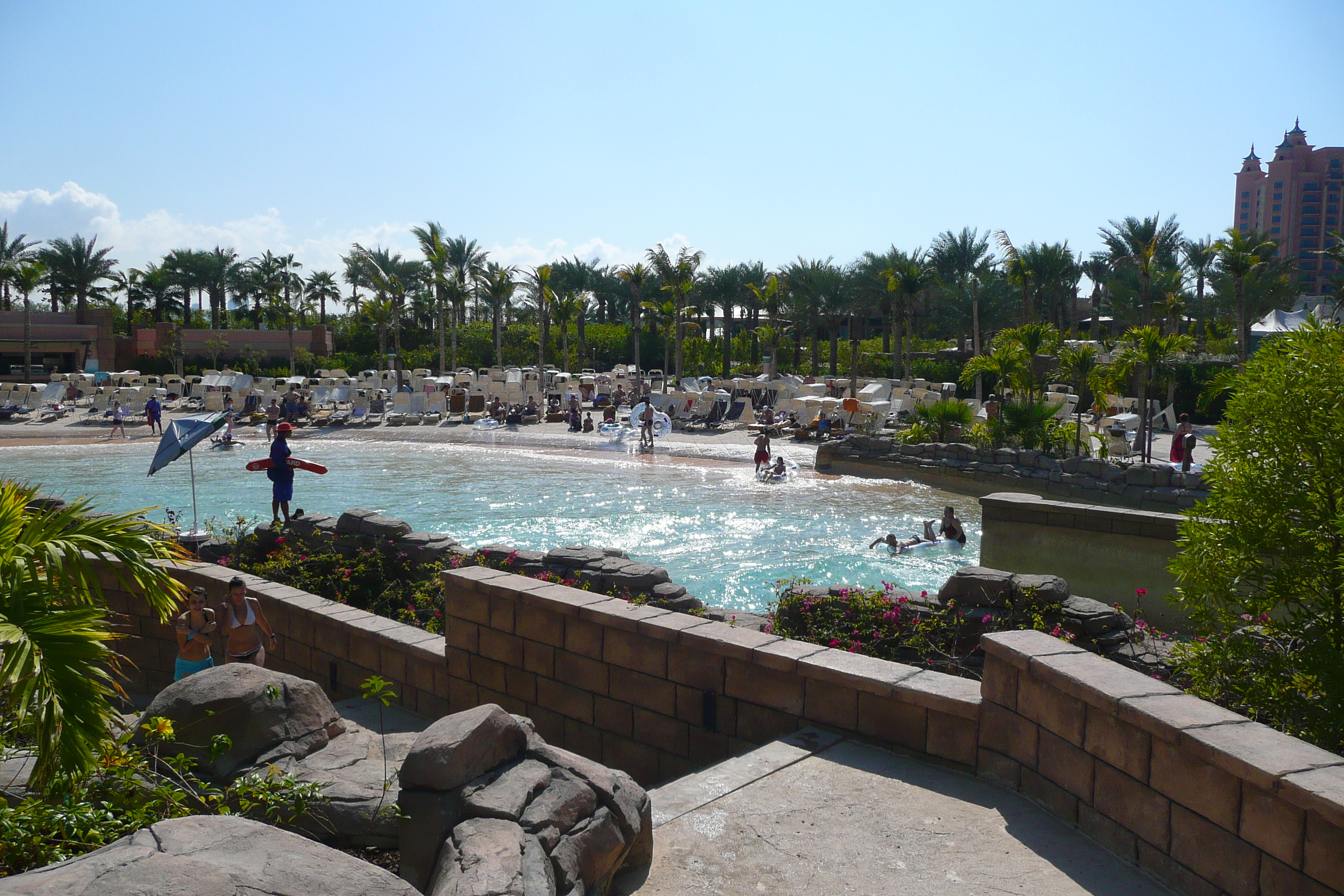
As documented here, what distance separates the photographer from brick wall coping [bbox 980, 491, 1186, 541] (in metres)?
9.50

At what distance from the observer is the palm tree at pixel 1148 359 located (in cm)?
1930

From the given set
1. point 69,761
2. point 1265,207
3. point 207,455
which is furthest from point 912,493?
point 1265,207

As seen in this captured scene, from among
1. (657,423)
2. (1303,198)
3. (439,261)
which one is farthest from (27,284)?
(1303,198)

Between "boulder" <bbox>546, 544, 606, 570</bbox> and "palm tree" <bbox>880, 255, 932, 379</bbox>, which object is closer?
"boulder" <bbox>546, 544, 606, 570</bbox>

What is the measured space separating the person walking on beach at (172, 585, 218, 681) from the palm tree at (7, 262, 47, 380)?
47.8 m

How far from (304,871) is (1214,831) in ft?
9.54

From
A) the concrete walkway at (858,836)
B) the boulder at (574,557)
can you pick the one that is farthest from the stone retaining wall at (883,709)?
the boulder at (574,557)

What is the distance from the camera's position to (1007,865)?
3.48 m

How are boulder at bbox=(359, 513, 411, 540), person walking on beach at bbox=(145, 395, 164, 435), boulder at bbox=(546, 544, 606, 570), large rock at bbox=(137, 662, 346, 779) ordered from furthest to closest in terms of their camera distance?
1. person walking on beach at bbox=(145, 395, 164, 435)
2. boulder at bbox=(359, 513, 411, 540)
3. boulder at bbox=(546, 544, 606, 570)
4. large rock at bbox=(137, 662, 346, 779)

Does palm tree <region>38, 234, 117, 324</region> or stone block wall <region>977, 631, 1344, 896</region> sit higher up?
palm tree <region>38, 234, 117, 324</region>

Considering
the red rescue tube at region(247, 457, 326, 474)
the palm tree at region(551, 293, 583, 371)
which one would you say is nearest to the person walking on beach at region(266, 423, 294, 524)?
the red rescue tube at region(247, 457, 326, 474)

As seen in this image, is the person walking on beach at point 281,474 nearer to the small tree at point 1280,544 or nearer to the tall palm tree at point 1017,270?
the small tree at point 1280,544

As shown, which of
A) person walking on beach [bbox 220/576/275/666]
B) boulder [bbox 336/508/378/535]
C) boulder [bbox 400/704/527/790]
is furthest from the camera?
boulder [bbox 336/508/378/535]

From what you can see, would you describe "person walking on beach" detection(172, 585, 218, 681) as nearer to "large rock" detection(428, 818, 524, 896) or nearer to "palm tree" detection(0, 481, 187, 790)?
"palm tree" detection(0, 481, 187, 790)
